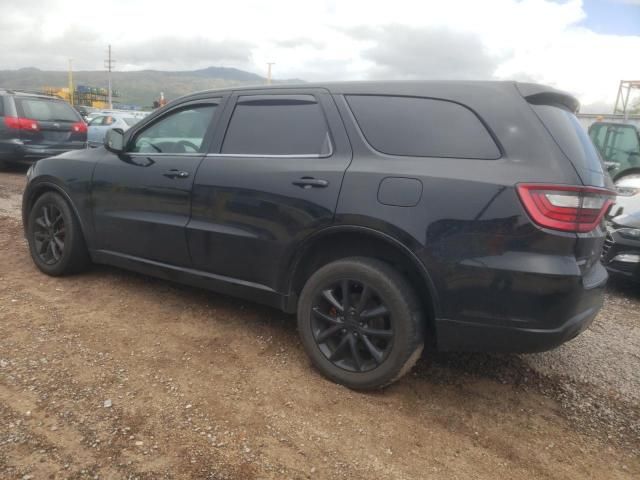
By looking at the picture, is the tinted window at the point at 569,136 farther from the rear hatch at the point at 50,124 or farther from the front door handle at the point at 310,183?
the rear hatch at the point at 50,124

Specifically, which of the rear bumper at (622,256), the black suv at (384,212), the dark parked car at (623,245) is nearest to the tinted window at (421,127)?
the black suv at (384,212)

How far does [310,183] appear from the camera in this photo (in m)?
2.87

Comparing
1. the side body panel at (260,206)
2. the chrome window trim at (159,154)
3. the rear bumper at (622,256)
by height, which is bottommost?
the rear bumper at (622,256)

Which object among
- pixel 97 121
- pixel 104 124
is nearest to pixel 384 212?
pixel 104 124

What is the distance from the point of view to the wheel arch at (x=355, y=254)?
8.46 feet

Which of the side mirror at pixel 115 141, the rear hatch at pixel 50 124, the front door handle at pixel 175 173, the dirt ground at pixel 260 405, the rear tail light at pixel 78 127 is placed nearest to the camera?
the dirt ground at pixel 260 405

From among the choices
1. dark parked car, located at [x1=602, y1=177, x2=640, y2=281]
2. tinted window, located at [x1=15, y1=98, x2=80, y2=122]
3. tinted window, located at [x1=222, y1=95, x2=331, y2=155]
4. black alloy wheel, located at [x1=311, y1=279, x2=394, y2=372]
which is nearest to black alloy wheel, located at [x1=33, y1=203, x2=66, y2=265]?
tinted window, located at [x1=222, y1=95, x2=331, y2=155]

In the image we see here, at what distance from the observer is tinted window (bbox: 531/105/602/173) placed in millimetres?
2447

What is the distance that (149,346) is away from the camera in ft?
10.5

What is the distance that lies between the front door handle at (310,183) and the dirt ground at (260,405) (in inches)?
43.7

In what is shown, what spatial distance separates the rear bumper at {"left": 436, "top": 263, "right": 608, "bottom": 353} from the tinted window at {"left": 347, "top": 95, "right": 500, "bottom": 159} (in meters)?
0.76

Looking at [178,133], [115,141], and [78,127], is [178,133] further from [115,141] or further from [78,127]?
[78,127]

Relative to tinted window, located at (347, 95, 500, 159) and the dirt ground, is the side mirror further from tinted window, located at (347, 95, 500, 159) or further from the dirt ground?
tinted window, located at (347, 95, 500, 159)

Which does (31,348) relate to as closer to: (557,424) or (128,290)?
(128,290)
